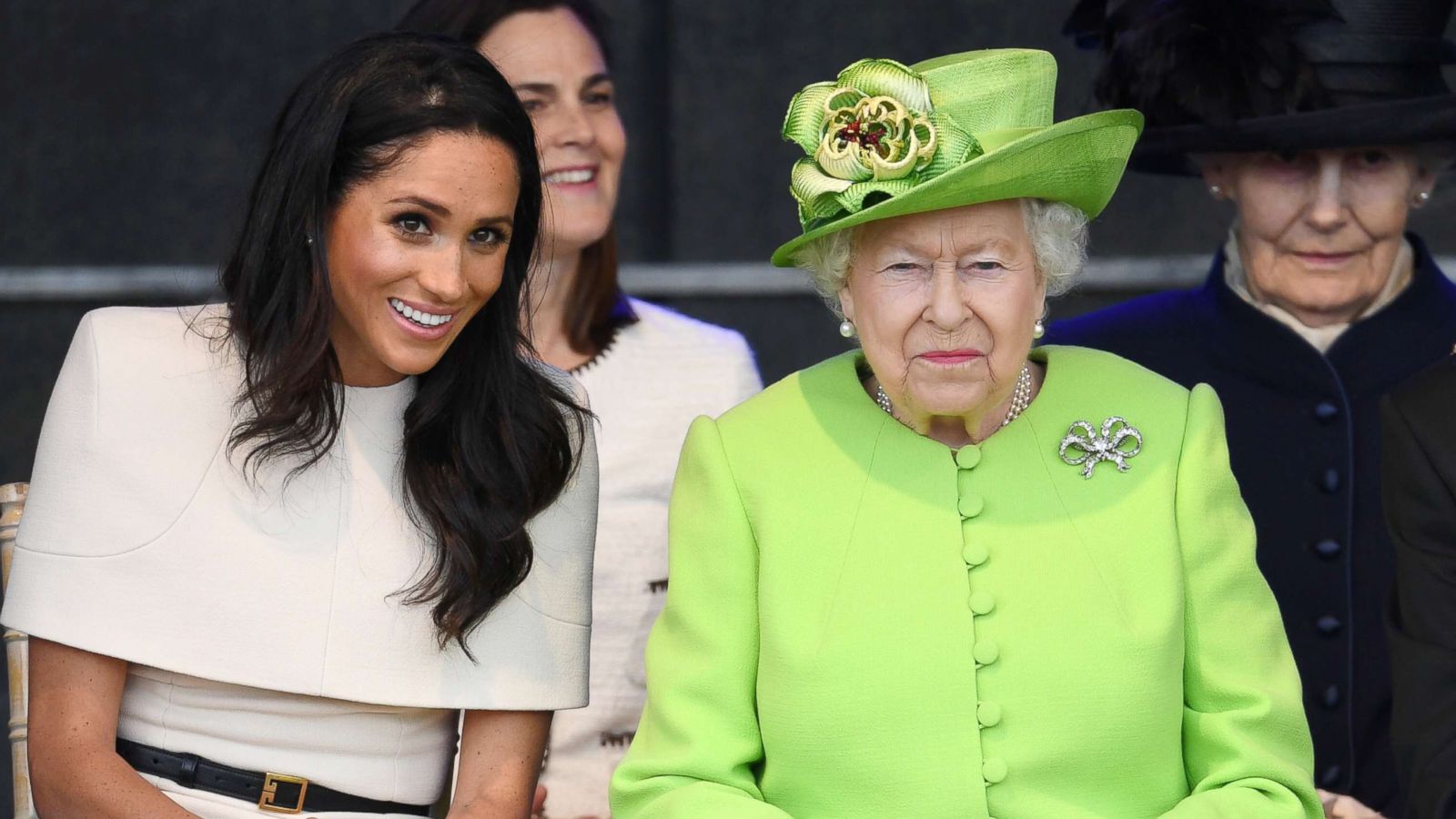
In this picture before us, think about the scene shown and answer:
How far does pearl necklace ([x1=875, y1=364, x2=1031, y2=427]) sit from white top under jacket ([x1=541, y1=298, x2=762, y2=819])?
3.23 ft

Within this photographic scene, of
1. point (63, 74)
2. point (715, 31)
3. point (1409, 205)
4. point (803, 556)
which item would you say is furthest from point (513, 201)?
point (63, 74)

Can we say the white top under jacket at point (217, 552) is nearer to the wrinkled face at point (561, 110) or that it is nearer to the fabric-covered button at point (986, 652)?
the fabric-covered button at point (986, 652)

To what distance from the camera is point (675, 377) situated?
4266 mm

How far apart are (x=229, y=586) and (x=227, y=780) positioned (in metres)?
0.31

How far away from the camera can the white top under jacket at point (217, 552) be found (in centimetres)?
317

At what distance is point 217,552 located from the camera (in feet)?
10.5

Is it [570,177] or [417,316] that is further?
[570,177]

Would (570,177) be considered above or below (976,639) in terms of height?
above

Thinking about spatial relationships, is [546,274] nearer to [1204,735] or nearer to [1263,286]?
[1263,286]

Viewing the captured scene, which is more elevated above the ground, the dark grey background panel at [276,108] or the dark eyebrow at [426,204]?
the dark grey background panel at [276,108]

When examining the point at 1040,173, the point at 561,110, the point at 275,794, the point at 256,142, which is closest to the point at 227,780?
the point at 275,794

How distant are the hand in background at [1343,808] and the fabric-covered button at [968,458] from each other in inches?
32.9

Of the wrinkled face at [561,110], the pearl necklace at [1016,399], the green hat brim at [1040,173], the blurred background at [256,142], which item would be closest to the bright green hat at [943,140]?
the green hat brim at [1040,173]

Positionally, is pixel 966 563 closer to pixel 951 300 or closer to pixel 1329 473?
pixel 951 300
